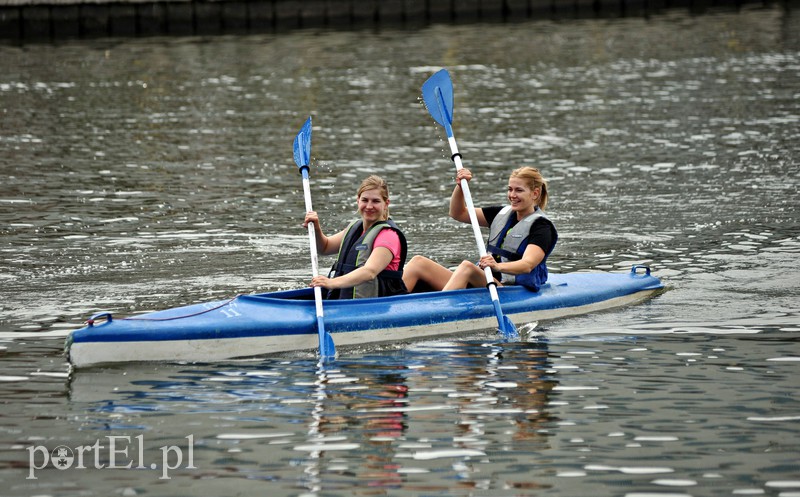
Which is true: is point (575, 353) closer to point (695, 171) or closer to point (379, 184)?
point (379, 184)

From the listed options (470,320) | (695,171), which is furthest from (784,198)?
(470,320)

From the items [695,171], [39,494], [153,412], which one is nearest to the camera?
[39,494]

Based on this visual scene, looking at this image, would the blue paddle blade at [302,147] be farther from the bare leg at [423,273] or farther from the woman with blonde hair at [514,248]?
the bare leg at [423,273]

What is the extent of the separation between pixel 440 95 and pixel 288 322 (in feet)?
10.8

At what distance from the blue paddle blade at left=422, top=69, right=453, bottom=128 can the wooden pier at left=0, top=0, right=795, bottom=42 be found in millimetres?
25691

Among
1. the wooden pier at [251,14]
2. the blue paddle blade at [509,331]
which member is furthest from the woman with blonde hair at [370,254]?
the wooden pier at [251,14]

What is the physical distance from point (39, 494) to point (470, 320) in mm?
3987

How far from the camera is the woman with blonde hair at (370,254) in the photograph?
9289mm

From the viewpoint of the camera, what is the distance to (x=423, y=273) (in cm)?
987

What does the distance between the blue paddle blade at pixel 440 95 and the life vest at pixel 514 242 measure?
1.63m

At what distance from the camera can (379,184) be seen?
9.34 m

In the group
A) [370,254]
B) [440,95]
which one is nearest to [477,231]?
[370,254]

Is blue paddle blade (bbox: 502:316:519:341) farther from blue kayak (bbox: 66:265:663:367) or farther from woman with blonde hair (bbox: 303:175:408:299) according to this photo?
woman with blonde hair (bbox: 303:175:408:299)

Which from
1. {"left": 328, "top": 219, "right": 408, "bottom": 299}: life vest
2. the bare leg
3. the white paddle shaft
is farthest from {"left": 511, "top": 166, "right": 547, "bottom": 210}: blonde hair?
{"left": 328, "top": 219, "right": 408, "bottom": 299}: life vest
